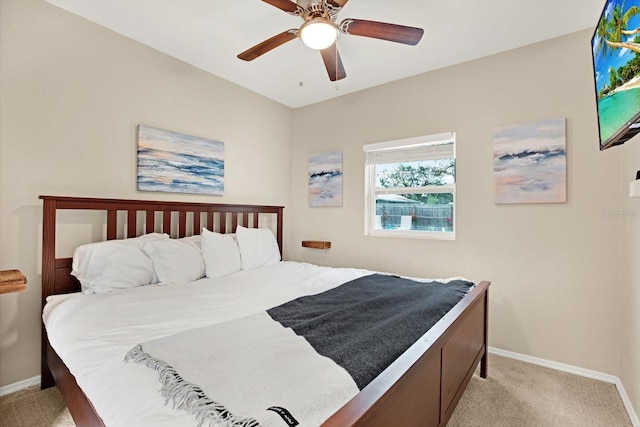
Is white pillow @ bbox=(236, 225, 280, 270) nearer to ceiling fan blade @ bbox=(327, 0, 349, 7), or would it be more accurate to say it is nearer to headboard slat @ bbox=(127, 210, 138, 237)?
headboard slat @ bbox=(127, 210, 138, 237)

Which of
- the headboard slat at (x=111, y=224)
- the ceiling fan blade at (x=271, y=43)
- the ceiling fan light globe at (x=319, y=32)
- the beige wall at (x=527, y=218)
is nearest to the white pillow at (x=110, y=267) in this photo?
the headboard slat at (x=111, y=224)

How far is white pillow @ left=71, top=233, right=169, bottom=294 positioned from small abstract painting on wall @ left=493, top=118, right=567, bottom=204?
115 inches

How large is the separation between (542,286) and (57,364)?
343cm

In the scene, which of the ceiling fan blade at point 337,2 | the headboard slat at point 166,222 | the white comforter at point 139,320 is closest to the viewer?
the white comforter at point 139,320

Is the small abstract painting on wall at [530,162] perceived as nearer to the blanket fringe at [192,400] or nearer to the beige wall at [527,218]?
the beige wall at [527,218]

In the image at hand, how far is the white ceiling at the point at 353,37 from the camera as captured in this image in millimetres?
2152

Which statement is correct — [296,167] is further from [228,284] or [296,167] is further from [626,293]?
[626,293]

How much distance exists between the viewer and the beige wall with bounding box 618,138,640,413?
1830 millimetres

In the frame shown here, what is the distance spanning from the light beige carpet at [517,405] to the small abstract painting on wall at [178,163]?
63.7 inches

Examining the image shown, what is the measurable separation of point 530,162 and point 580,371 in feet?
5.44

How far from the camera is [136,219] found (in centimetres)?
257

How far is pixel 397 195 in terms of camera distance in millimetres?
3393

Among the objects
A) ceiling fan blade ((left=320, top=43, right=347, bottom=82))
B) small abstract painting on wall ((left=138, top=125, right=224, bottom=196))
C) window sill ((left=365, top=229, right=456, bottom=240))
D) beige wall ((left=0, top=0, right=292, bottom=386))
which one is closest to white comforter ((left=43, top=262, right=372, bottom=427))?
beige wall ((left=0, top=0, right=292, bottom=386))

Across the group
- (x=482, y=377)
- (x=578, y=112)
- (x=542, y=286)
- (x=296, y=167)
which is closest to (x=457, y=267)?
(x=542, y=286)
